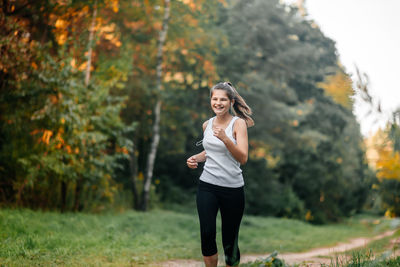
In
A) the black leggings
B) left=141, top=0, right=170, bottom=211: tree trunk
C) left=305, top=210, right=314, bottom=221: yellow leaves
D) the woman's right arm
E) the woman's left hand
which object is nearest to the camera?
the woman's left hand

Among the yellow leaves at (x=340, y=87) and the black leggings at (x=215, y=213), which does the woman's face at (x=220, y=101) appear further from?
the yellow leaves at (x=340, y=87)

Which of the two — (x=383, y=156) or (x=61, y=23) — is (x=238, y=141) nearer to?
(x=383, y=156)

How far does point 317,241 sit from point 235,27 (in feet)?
35.8

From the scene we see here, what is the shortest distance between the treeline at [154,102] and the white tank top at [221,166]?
1148 mm

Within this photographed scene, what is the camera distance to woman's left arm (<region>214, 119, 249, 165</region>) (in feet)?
10.6

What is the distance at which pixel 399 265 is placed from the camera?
140 inches

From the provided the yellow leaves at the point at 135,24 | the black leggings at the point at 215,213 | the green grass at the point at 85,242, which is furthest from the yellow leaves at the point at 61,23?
the black leggings at the point at 215,213

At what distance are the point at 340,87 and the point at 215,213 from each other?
6.09 feet

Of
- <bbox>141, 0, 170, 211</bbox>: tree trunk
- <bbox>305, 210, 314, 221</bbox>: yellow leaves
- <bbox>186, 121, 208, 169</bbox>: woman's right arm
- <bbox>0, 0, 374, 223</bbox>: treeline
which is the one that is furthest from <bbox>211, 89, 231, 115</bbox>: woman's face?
<bbox>305, 210, 314, 221</bbox>: yellow leaves

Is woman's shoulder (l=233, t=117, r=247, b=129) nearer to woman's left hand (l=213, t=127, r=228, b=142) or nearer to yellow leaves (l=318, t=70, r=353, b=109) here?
woman's left hand (l=213, t=127, r=228, b=142)

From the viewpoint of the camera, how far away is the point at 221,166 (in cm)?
346

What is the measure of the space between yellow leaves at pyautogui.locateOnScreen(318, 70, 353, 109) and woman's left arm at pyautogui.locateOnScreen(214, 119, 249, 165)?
1258mm

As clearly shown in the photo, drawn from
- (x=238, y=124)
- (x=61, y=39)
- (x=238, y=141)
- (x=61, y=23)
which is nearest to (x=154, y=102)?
(x=61, y=39)

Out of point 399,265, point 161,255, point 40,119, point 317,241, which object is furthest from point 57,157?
point 317,241
